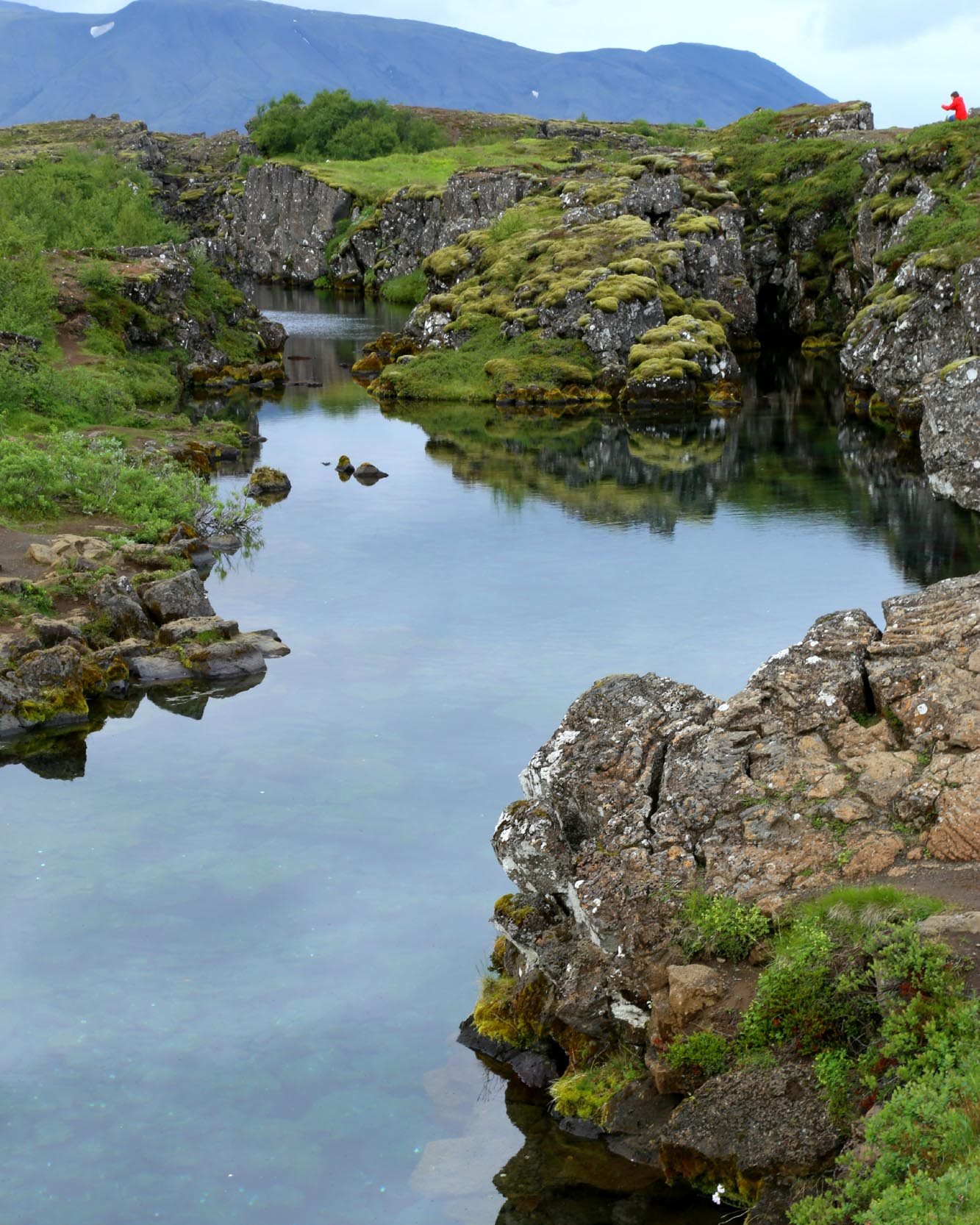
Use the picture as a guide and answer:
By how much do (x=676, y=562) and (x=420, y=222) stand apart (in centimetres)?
10693

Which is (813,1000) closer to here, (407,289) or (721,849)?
(721,849)

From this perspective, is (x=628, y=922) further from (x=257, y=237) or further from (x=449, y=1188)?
(x=257, y=237)

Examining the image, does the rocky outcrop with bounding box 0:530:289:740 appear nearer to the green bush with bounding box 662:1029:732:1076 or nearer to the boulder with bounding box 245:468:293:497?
the boulder with bounding box 245:468:293:497

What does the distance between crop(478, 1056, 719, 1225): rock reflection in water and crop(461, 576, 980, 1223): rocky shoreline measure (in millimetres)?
273

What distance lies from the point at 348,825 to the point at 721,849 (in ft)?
41.0

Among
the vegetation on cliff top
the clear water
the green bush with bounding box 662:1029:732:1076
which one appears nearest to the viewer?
the green bush with bounding box 662:1029:732:1076

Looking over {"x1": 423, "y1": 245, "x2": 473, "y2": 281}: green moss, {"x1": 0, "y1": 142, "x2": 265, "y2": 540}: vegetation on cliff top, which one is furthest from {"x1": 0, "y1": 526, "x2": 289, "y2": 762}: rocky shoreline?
{"x1": 423, "y1": 245, "x2": 473, "y2": 281}: green moss

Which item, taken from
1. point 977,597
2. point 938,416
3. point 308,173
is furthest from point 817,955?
point 308,173

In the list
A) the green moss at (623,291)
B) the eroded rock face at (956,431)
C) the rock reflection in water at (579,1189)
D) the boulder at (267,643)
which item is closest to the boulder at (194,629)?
the boulder at (267,643)

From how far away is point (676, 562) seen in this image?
161ft

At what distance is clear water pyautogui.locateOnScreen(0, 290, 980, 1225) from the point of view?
19.7 m

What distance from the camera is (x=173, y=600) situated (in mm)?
40750

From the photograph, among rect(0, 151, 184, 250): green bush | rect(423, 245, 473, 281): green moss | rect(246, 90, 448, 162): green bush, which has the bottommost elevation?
rect(423, 245, 473, 281): green moss

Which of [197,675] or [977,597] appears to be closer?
[977,597]
